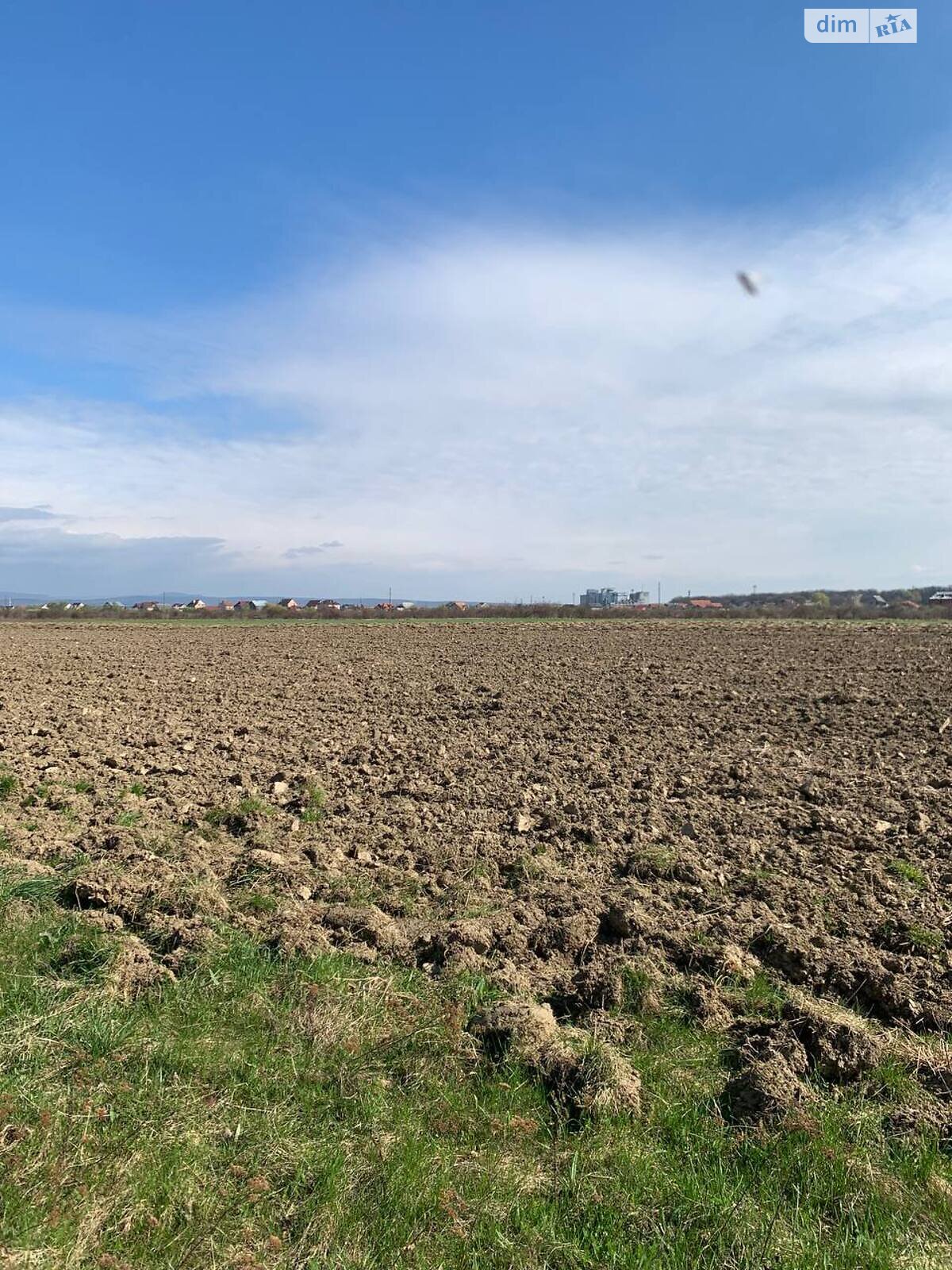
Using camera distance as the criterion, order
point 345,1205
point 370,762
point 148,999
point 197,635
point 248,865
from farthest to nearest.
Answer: point 197,635 → point 370,762 → point 248,865 → point 148,999 → point 345,1205

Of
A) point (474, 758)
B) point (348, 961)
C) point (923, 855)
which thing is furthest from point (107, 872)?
point (923, 855)

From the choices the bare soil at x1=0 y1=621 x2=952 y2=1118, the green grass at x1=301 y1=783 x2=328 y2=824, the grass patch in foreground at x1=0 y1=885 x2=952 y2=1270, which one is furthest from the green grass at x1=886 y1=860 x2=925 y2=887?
the green grass at x1=301 y1=783 x2=328 y2=824

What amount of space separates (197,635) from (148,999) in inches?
1697

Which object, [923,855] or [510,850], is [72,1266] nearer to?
[510,850]

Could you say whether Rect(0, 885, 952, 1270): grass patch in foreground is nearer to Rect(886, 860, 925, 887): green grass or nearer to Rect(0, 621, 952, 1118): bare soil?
Rect(0, 621, 952, 1118): bare soil

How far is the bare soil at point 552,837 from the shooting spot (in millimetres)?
5117

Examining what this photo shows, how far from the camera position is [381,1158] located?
346cm

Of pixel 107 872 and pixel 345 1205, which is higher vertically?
pixel 107 872

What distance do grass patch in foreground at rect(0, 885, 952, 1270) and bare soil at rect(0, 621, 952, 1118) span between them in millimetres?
461

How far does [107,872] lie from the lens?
6184mm

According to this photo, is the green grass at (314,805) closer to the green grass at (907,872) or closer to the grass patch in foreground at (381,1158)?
the grass patch in foreground at (381,1158)

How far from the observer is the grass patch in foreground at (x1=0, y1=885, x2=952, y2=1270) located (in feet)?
9.93

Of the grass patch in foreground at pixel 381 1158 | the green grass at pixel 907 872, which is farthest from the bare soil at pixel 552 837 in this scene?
the grass patch in foreground at pixel 381 1158

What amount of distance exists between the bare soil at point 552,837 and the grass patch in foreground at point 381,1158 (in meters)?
0.46
